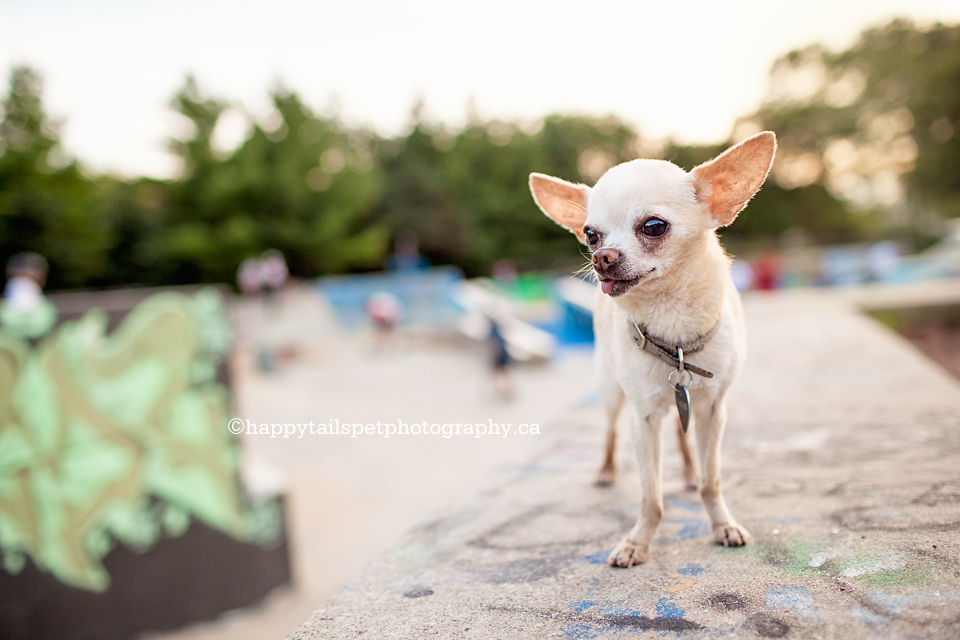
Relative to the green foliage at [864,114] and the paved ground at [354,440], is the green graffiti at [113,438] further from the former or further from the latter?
the green foliage at [864,114]

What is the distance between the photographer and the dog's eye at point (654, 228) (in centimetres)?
170

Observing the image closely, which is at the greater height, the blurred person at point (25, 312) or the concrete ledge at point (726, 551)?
the blurred person at point (25, 312)

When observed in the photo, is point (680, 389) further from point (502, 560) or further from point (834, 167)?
point (834, 167)

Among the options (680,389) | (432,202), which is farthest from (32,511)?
(432,202)

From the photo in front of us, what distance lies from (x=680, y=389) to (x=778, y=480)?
100 centimetres

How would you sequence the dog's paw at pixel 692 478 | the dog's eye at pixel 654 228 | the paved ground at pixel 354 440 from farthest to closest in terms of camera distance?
the paved ground at pixel 354 440, the dog's paw at pixel 692 478, the dog's eye at pixel 654 228

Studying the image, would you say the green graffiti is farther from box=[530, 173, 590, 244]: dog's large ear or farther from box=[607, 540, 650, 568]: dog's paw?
box=[607, 540, 650, 568]: dog's paw

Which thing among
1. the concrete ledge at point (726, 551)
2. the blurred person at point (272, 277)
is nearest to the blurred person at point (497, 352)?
the concrete ledge at point (726, 551)

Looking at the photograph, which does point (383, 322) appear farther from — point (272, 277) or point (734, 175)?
point (734, 175)

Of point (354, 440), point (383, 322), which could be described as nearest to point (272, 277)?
point (383, 322)

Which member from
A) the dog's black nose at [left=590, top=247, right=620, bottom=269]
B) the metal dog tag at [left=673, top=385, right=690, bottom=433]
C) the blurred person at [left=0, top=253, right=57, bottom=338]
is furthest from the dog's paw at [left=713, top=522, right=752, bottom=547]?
the blurred person at [left=0, top=253, right=57, bottom=338]

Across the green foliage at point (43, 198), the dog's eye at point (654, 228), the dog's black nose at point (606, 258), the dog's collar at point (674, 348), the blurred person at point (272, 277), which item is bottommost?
the dog's collar at point (674, 348)

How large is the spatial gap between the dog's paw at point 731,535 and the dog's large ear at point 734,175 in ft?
3.46

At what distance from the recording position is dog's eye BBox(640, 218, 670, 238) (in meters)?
1.70
